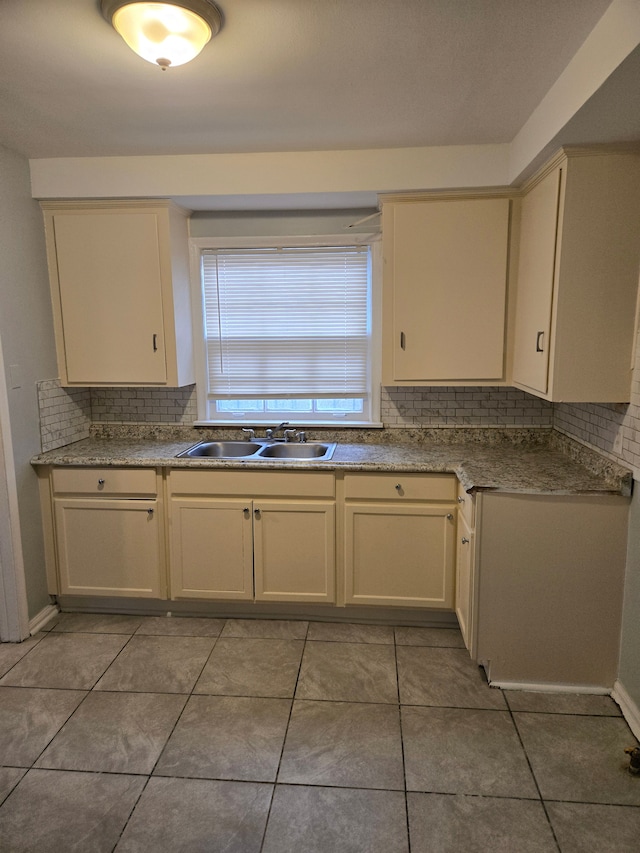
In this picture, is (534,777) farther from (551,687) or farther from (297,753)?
(297,753)

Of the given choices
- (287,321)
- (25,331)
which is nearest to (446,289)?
(287,321)

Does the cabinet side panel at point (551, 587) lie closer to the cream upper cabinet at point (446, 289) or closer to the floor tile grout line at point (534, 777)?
the floor tile grout line at point (534, 777)

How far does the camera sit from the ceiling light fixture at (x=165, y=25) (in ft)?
4.75

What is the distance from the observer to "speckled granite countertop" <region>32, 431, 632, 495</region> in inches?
87.4

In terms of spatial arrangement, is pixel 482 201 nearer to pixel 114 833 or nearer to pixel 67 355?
pixel 67 355

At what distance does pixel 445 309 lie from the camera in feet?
9.02

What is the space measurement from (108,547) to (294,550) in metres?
1.00

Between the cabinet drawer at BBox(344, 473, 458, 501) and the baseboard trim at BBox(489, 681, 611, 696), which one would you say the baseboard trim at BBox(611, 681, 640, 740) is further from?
the cabinet drawer at BBox(344, 473, 458, 501)

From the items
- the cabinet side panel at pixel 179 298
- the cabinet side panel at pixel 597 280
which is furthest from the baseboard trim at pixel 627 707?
the cabinet side panel at pixel 179 298

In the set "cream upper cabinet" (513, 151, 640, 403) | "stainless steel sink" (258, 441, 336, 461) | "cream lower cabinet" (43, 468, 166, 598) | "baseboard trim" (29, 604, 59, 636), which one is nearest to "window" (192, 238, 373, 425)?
"stainless steel sink" (258, 441, 336, 461)

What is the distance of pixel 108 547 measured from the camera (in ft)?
9.46

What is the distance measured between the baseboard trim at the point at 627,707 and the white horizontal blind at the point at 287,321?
6.27 feet

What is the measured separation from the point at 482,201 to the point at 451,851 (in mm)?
2604

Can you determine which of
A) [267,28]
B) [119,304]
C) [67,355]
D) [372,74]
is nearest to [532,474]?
[372,74]
